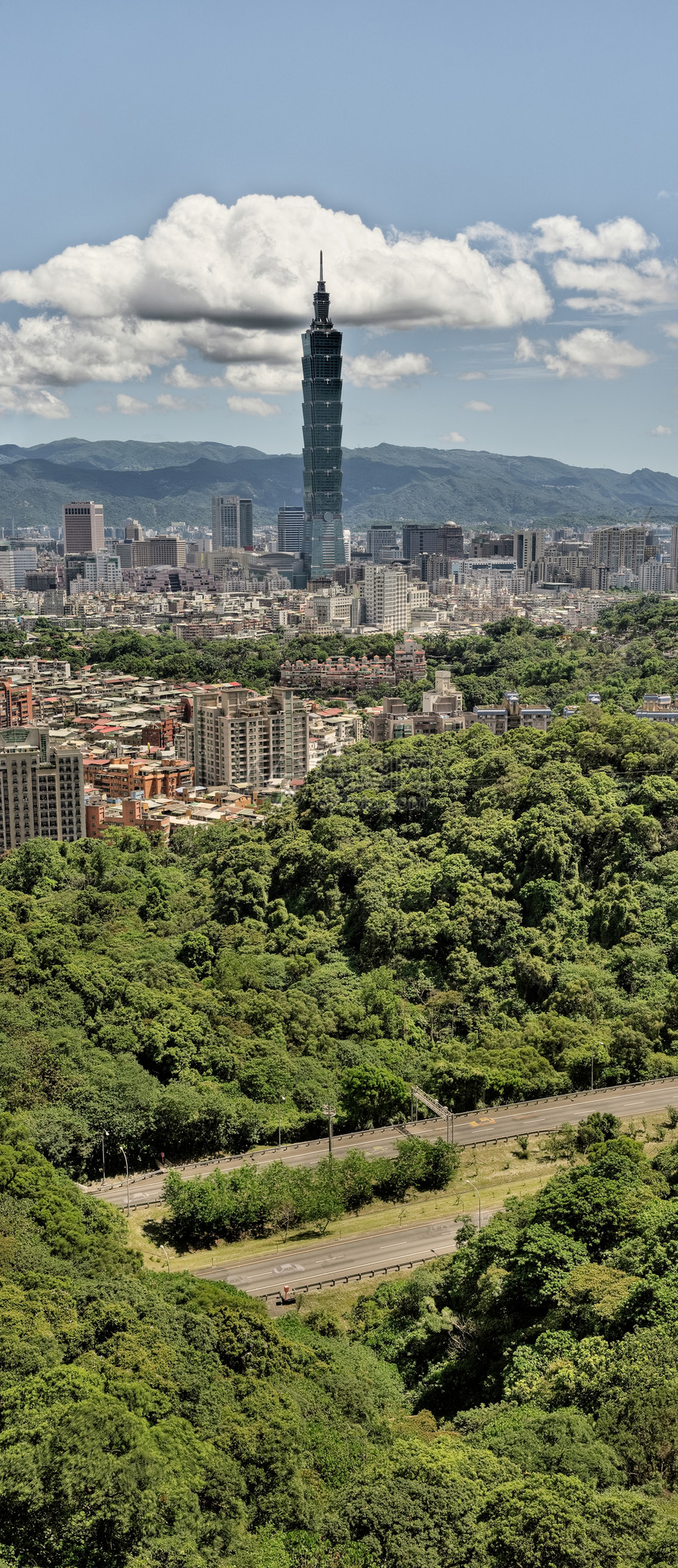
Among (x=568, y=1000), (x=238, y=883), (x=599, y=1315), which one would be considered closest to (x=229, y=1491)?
(x=599, y=1315)

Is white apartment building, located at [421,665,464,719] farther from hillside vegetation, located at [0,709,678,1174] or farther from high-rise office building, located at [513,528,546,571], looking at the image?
high-rise office building, located at [513,528,546,571]

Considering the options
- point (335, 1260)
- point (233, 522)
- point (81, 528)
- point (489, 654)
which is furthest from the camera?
point (233, 522)

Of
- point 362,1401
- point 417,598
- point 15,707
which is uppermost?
point 417,598

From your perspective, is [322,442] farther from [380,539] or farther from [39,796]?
[39,796]

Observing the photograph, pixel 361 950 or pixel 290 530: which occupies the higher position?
pixel 290 530

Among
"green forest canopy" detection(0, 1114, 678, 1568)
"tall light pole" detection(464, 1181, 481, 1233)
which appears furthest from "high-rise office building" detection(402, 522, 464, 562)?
"green forest canopy" detection(0, 1114, 678, 1568)

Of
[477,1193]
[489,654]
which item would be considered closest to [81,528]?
[489,654]

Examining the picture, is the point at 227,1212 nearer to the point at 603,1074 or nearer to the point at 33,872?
the point at 603,1074

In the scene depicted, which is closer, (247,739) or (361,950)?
(361,950)
